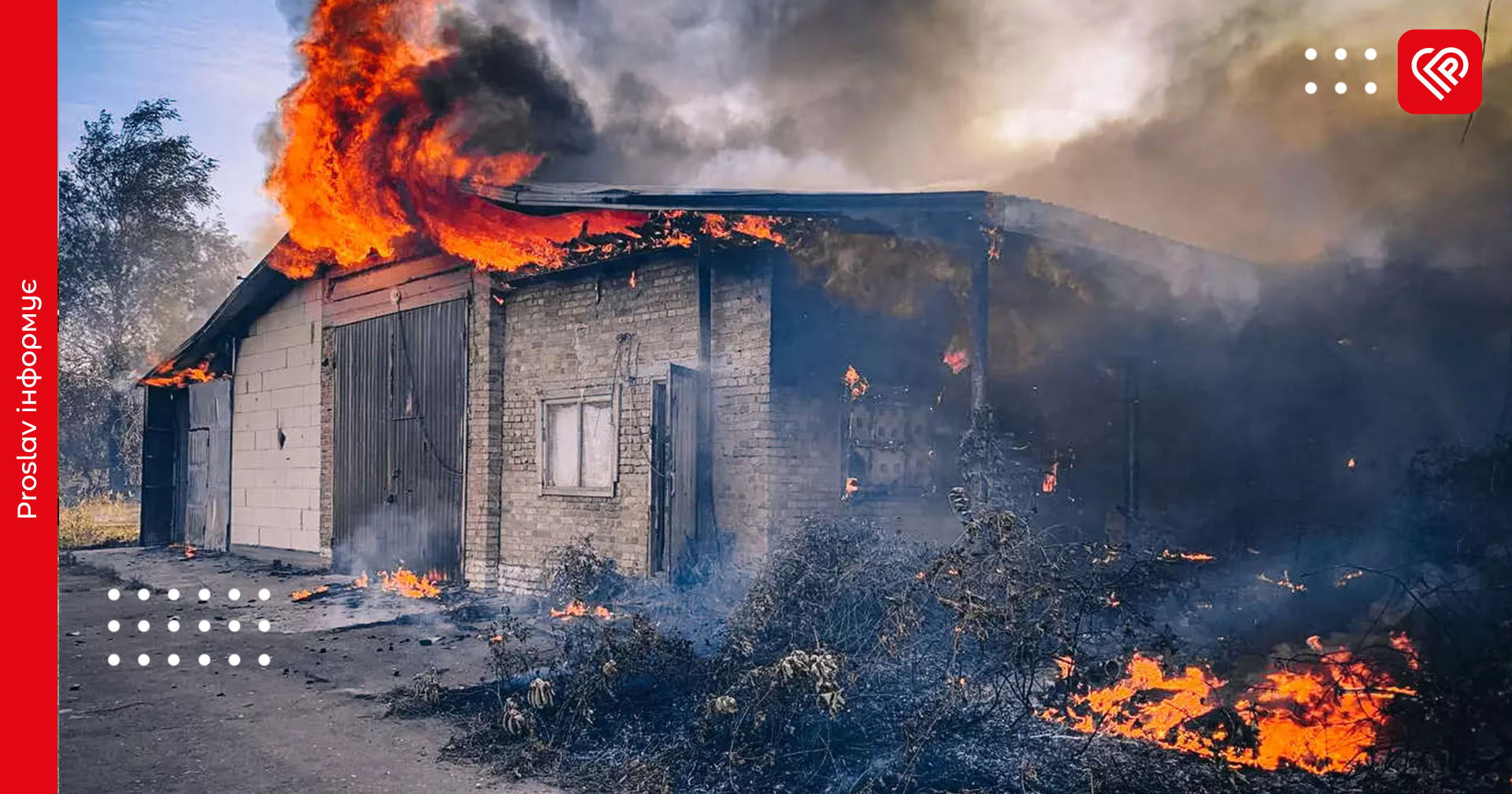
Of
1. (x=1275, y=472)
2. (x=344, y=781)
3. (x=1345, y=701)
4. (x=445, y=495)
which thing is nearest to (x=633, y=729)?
(x=344, y=781)

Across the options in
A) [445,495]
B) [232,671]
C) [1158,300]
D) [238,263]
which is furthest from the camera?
[238,263]

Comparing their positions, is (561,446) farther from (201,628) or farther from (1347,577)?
(1347,577)

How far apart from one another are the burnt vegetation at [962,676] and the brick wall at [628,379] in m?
1.80

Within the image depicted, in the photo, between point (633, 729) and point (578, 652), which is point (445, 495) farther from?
point (633, 729)

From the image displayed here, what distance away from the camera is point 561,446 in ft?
34.9

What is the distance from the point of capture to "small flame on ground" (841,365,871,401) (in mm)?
8828

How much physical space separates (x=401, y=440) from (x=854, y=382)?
7.22 m

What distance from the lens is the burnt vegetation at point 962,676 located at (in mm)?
4680

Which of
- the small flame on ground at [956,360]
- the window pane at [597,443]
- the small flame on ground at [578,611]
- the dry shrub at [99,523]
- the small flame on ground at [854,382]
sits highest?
the small flame on ground at [956,360]

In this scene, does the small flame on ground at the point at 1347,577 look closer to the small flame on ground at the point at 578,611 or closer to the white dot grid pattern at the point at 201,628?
the small flame on ground at the point at 578,611

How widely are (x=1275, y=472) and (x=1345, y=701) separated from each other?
5380 mm

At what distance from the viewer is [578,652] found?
642cm

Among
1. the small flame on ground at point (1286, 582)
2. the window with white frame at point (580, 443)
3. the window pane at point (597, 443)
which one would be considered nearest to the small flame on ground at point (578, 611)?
the window with white frame at point (580, 443)

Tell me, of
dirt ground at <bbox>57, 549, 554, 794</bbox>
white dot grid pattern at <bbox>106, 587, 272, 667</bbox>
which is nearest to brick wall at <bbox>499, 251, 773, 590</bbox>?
dirt ground at <bbox>57, 549, 554, 794</bbox>
